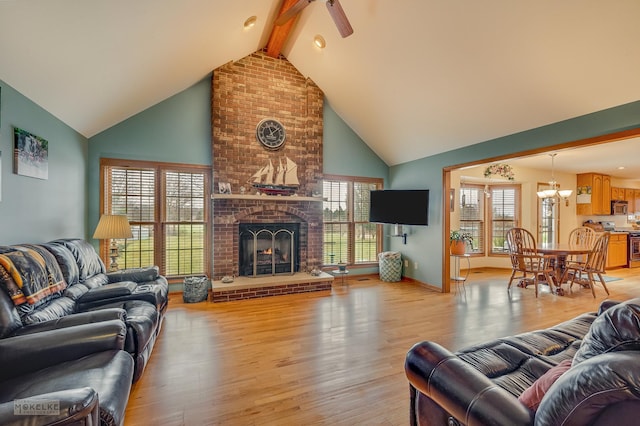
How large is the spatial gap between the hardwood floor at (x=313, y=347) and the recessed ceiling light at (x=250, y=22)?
3855 mm

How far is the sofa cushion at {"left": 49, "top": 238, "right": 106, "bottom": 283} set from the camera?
278 centimetres

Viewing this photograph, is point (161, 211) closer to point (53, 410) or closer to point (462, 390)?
point (53, 410)

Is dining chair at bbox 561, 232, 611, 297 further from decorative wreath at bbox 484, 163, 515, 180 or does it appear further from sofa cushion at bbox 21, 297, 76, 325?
sofa cushion at bbox 21, 297, 76, 325

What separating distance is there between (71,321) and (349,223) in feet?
15.0

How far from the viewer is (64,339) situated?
5.22 ft

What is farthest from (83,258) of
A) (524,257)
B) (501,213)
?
(501,213)

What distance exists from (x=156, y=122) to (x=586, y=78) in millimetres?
5461

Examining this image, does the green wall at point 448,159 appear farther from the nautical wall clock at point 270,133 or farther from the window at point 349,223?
the nautical wall clock at point 270,133

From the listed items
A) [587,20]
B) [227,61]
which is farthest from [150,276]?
[587,20]

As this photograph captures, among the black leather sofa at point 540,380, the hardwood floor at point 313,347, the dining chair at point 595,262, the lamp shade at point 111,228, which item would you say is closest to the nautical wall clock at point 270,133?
the lamp shade at point 111,228

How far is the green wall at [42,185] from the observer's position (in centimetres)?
235

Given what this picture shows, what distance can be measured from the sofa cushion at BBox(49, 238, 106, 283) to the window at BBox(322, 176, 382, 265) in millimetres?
3603

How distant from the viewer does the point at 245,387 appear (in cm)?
211

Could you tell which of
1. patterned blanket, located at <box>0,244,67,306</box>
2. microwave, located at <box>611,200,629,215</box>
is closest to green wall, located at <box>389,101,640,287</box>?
patterned blanket, located at <box>0,244,67,306</box>
